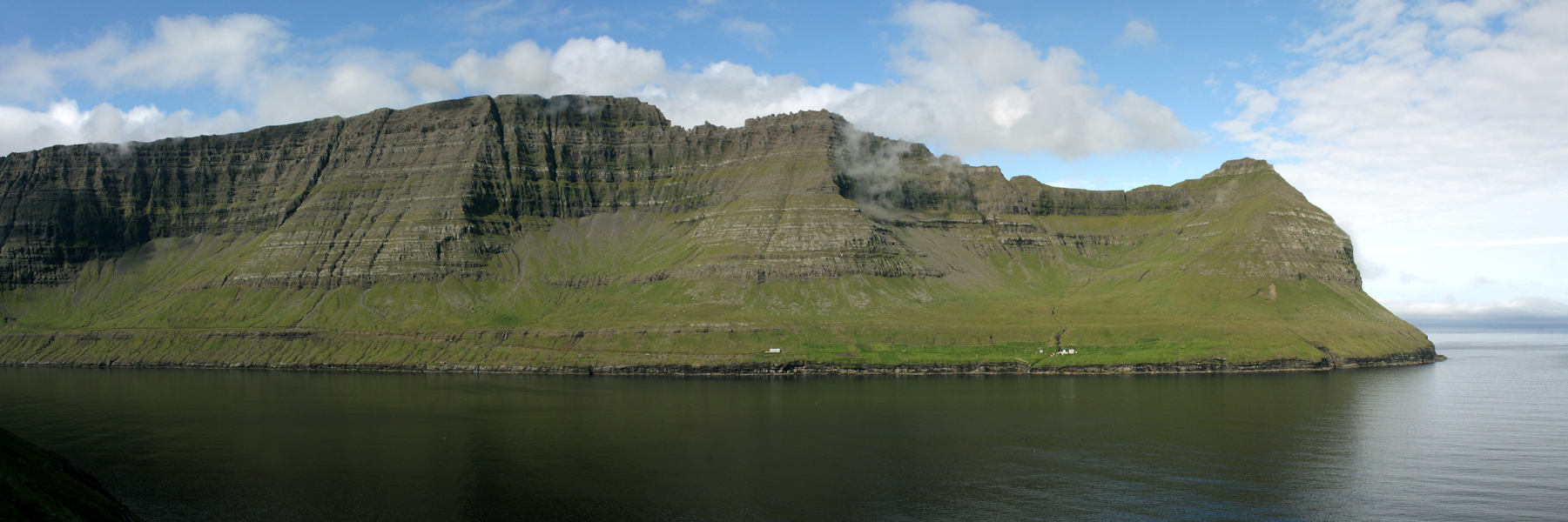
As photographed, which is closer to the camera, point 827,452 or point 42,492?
point 42,492

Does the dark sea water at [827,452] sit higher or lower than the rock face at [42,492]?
lower

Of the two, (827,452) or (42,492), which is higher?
(42,492)

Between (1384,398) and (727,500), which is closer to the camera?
(727,500)

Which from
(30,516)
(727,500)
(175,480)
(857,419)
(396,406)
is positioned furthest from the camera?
(396,406)

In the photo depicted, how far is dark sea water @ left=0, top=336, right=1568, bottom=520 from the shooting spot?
243ft

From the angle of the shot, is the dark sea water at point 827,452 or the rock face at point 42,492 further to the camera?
the dark sea water at point 827,452

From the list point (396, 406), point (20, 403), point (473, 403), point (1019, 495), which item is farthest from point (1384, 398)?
point (20, 403)

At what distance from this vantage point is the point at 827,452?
97875 mm

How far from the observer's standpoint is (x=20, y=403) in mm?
144000

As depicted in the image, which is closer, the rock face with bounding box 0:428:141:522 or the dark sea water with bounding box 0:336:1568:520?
the rock face with bounding box 0:428:141:522

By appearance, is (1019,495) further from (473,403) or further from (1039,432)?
(473,403)

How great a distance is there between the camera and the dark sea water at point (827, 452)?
7419cm

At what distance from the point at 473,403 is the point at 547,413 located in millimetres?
21400

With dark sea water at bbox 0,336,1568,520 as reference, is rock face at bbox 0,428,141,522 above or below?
above
